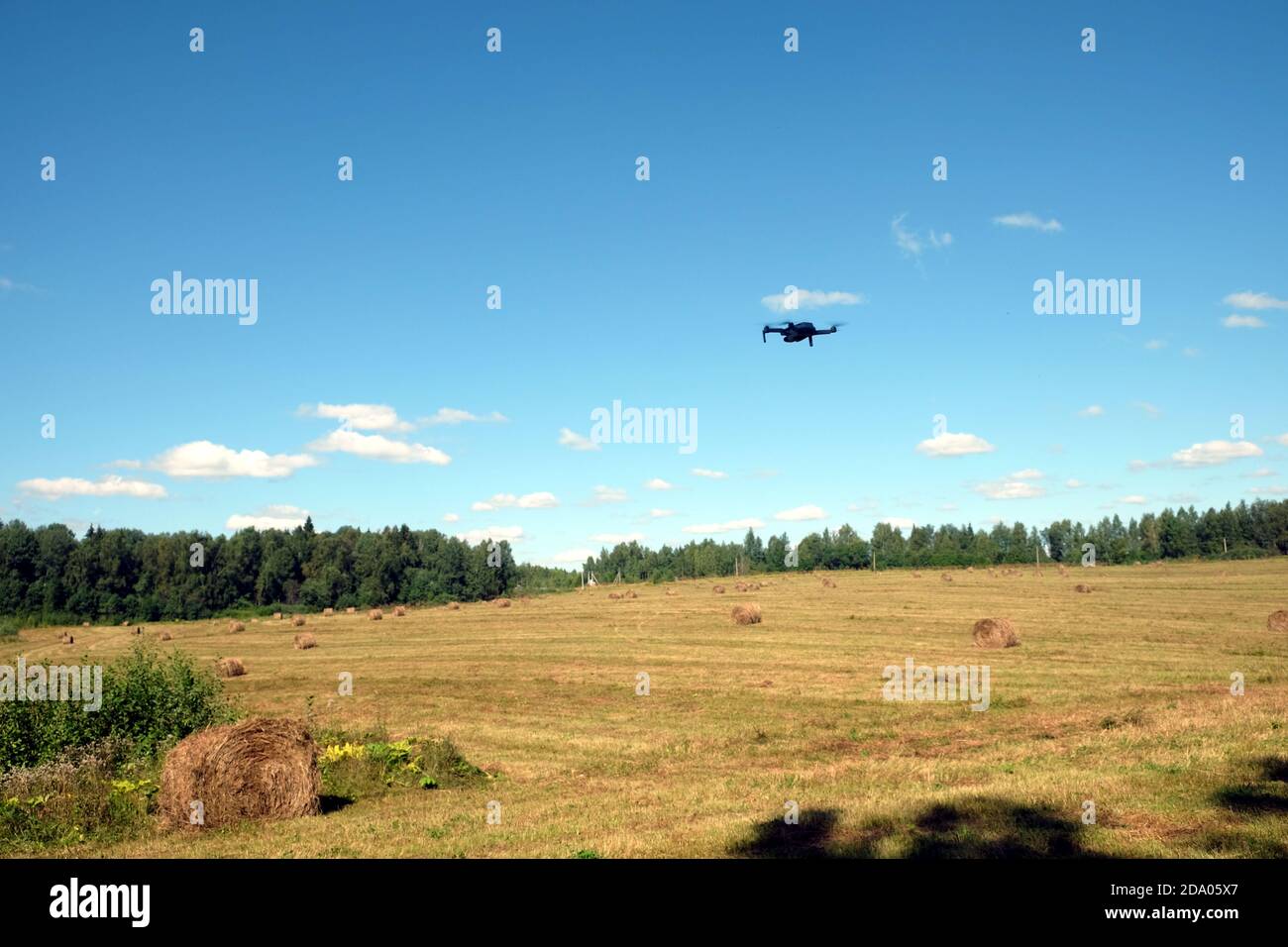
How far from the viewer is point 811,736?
23594 millimetres

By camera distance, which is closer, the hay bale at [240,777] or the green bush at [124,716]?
the hay bale at [240,777]

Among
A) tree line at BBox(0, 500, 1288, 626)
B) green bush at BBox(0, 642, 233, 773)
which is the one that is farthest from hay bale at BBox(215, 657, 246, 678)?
tree line at BBox(0, 500, 1288, 626)

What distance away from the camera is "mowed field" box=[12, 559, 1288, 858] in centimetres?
1262

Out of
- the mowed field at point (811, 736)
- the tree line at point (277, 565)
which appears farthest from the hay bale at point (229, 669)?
the tree line at point (277, 565)

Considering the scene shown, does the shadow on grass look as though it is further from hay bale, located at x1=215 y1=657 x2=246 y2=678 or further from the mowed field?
hay bale, located at x1=215 y1=657 x2=246 y2=678

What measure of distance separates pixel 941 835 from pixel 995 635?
31109 mm

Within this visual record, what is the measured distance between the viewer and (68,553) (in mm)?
123500

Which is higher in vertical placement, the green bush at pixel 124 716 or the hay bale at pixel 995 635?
the green bush at pixel 124 716

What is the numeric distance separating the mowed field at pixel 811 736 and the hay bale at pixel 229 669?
1048mm

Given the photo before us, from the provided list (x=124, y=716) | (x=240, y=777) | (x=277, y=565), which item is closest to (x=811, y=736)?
(x=240, y=777)

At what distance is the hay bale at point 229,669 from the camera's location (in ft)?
140

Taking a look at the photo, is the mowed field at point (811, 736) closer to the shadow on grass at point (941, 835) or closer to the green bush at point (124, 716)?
the shadow on grass at point (941, 835)

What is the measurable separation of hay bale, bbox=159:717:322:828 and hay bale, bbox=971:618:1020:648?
32514 millimetres
